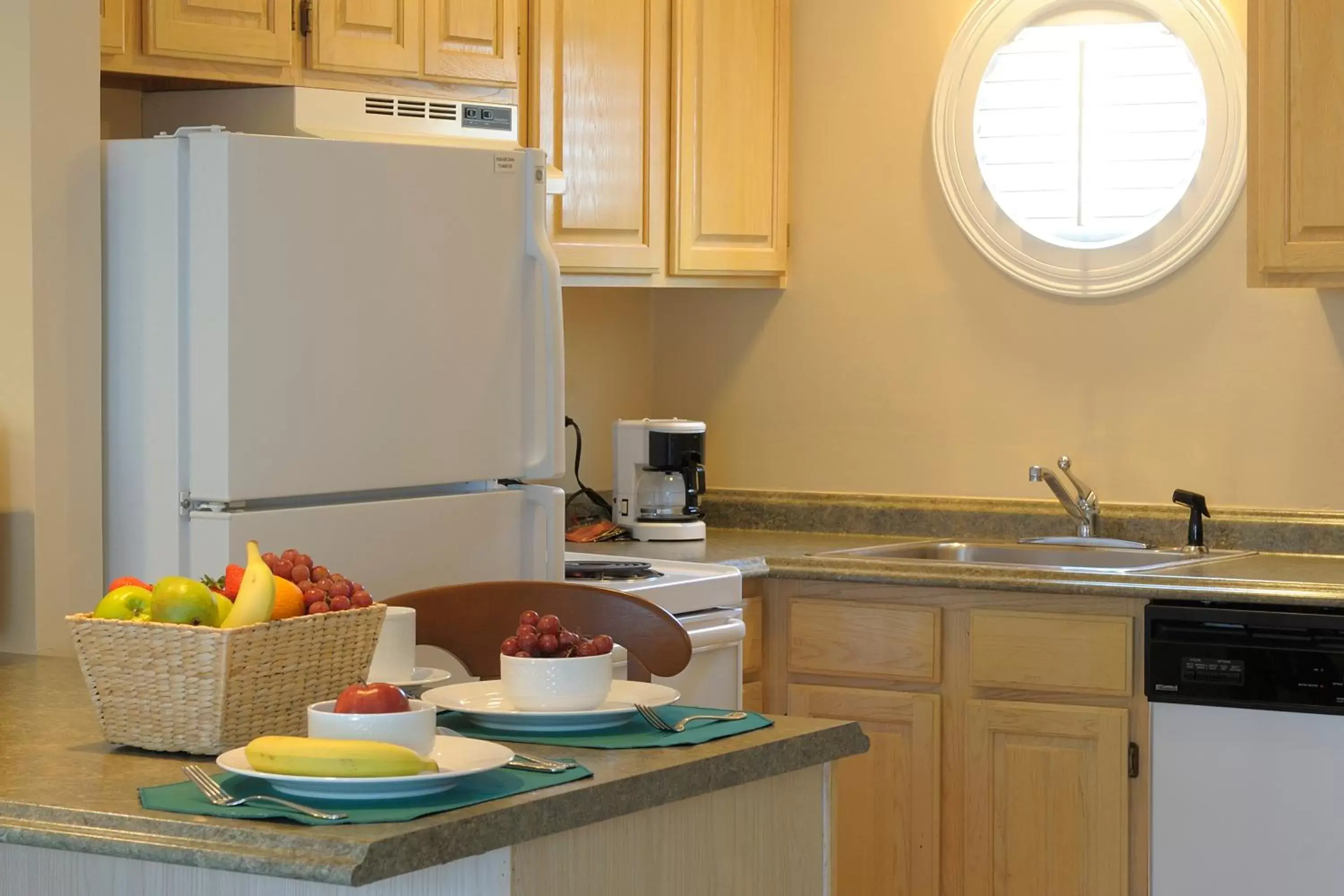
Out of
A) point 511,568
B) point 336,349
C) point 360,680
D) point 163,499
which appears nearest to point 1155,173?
point 511,568

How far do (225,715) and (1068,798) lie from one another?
2.17 m

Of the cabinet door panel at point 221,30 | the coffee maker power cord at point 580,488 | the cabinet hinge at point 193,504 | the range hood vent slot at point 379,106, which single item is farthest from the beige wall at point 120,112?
the coffee maker power cord at point 580,488

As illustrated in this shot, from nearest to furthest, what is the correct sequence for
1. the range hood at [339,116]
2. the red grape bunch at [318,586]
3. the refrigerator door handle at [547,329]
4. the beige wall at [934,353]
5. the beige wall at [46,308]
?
the red grape bunch at [318,586] < the beige wall at [46,308] < the refrigerator door handle at [547,329] < the range hood at [339,116] < the beige wall at [934,353]

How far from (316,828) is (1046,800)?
2.33m

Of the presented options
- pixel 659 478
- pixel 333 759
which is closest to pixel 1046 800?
pixel 659 478

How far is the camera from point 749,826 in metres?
1.75

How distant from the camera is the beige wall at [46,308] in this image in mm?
2402

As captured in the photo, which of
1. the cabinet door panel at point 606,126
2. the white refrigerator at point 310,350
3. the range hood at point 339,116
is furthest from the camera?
the cabinet door panel at point 606,126

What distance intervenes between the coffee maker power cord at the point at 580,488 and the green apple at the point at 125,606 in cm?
256

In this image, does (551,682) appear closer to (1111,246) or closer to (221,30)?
(221,30)

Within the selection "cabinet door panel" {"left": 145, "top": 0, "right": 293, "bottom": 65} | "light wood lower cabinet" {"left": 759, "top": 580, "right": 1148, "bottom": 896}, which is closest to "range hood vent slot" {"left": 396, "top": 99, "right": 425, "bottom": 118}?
"cabinet door panel" {"left": 145, "top": 0, "right": 293, "bottom": 65}

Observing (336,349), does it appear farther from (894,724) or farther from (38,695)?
(894,724)

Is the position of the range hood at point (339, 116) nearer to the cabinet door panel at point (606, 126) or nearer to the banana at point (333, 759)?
the cabinet door panel at point (606, 126)

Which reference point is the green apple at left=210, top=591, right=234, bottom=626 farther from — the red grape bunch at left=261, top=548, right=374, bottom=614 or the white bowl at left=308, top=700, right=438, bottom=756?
the white bowl at left=308, top=700, right=438, bottom=756
